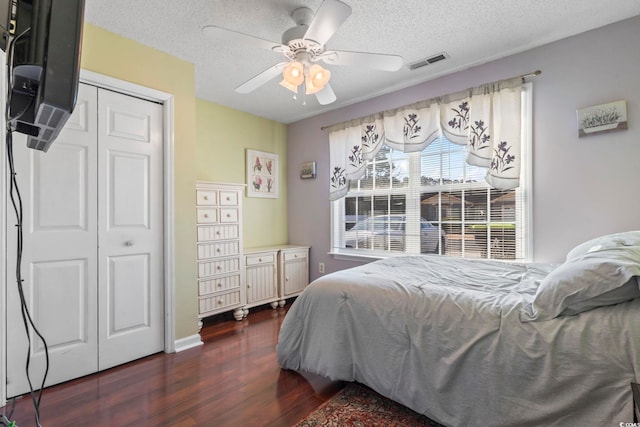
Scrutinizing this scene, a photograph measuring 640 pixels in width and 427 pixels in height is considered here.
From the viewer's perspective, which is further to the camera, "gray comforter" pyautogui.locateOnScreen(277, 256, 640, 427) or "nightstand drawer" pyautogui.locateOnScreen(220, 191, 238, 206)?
"nightstand drawer" pyautogui.locateOnScreen(220, 191, 238, 206)

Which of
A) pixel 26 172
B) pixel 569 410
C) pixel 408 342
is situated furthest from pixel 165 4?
pixel 569 410

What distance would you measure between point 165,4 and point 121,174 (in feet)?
3.88

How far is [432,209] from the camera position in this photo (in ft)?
9.84

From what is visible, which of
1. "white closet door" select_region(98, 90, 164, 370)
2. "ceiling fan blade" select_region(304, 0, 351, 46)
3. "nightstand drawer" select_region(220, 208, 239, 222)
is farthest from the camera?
"nightstand drawer" select_region(220, 208, 239, 222)

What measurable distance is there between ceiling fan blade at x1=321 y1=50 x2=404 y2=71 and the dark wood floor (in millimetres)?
2062

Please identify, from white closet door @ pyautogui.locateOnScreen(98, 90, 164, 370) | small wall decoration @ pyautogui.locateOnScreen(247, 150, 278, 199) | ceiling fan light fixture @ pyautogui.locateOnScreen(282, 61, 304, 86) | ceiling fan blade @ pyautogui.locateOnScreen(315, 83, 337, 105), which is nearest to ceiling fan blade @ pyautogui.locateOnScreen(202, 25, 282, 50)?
ceiling fan light fixture @ pyautogui.locateOnScreen(282, 61, 304, 86)

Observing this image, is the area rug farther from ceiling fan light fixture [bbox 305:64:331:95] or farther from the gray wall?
ceiling fan light fixture [bbox 305:64:331:95]

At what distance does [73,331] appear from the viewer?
6.51 feet

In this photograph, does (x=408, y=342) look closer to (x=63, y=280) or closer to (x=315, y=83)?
(x=315, y=83)

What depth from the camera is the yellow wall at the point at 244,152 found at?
344 cm

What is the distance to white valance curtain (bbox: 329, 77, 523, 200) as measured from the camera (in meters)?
2.44

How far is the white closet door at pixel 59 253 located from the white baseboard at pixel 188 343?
1.78 feet

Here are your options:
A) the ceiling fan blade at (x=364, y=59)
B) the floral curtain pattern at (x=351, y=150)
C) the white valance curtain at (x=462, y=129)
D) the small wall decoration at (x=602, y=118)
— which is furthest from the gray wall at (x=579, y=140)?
the ceiling fan blade at (x=364, y=59)

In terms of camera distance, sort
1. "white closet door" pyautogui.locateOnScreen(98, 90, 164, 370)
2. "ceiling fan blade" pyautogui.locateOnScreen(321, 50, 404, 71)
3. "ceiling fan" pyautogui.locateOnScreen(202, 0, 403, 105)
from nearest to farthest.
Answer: "ceiling fan" pyautogui.locateOnScreen(202, 0, 403, 105) < "ceiling fan blade" pyautogui.locateOnScreen(321, 50, 404, 71) < "white closet door" pyautogui.locateOnScreen(98, 90, 164, 370)
